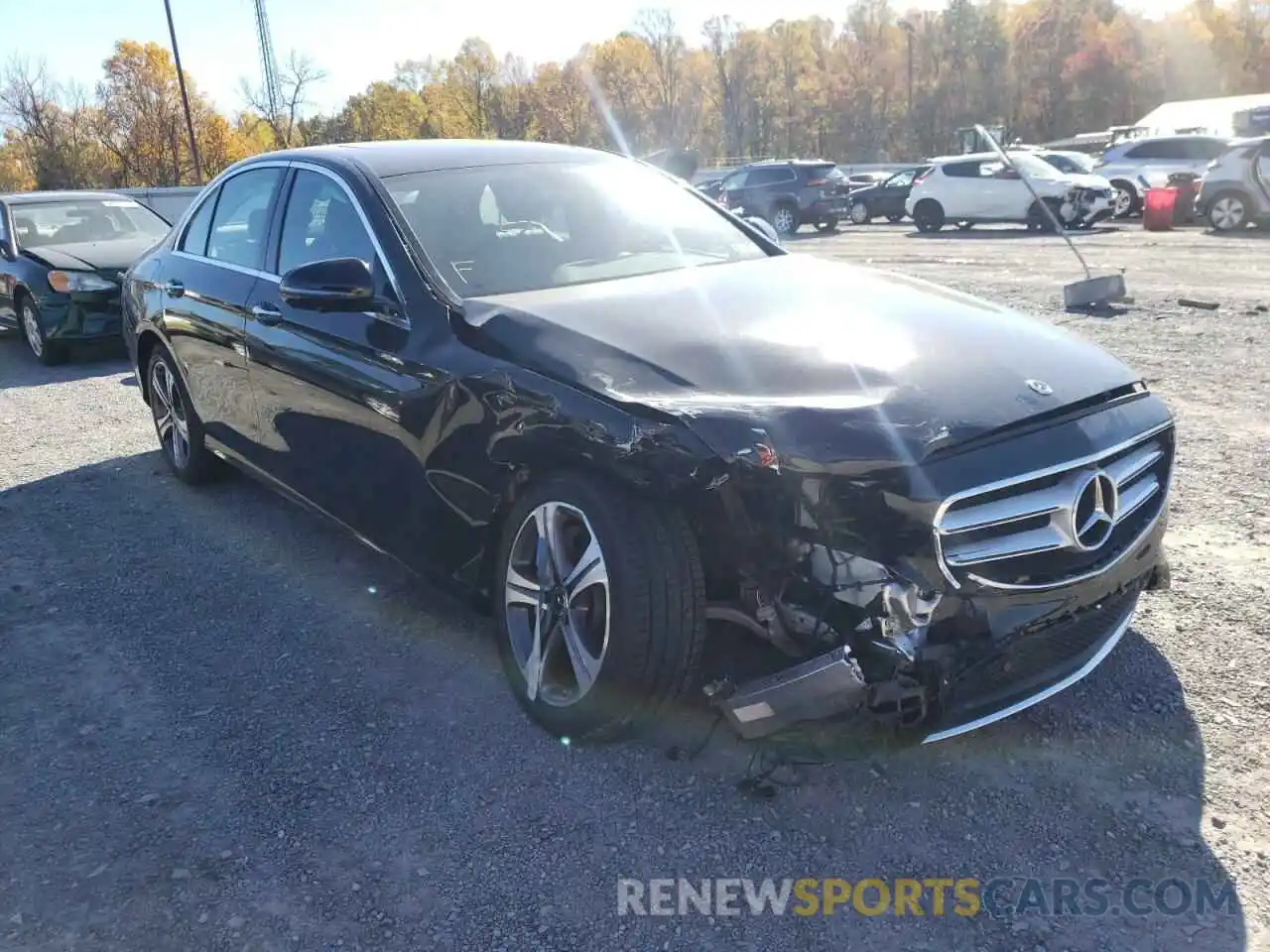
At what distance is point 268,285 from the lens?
13.8 feet

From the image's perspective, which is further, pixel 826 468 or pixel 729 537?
pixel 729 537

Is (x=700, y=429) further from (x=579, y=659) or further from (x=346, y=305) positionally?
(x=346, y=305)

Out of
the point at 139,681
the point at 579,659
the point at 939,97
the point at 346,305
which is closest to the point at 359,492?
the point at 346,305

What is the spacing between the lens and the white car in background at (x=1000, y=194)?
802 inches

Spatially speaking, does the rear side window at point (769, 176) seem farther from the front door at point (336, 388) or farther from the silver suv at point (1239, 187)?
the front door at point (336, 388)

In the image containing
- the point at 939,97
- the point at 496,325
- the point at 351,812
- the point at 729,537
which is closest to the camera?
the point at 729,537

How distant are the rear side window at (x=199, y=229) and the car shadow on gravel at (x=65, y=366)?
14.3 feet

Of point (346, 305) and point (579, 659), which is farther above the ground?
point (346, 305)

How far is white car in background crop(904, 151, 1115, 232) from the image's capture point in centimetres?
2036

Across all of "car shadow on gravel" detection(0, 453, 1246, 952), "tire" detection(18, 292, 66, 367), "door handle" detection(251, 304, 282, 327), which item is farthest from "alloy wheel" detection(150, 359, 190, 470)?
"tire" detection(18, 292, 66, 367)

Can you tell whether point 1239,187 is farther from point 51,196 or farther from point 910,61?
point 910,61

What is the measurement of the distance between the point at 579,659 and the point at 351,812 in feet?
2.41

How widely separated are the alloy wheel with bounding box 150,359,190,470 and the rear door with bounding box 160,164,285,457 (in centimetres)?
34

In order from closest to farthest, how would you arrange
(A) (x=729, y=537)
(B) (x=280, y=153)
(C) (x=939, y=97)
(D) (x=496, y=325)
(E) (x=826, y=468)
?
(E) (x=826, y=468)
(A) (x=729, y=537)
(D) (x=496, y=325)
(B) (x=280, y=153)
(C) (x=939, y=97)
